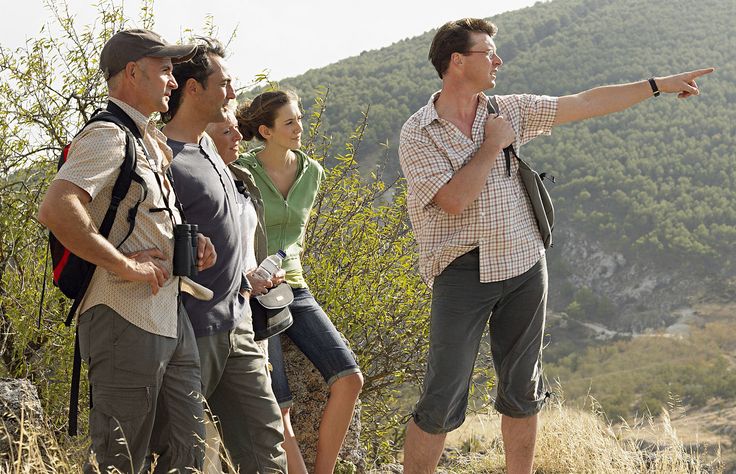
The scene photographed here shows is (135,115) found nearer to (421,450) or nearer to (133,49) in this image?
A: (133,49)

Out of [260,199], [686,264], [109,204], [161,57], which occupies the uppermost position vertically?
[161,57]

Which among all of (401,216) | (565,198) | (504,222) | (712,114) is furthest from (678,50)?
(504,222)

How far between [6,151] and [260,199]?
9.39 ft

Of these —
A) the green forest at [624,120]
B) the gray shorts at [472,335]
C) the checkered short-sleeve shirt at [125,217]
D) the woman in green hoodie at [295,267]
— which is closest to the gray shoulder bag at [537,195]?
the gray shorts at [472,335]

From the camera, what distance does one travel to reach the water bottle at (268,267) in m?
3.73

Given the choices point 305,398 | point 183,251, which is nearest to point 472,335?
point 305,398

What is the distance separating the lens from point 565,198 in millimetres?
48688

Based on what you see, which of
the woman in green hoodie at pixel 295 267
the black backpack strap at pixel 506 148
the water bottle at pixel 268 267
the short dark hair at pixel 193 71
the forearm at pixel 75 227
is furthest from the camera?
the woman in green hoodie at pixel 295 267

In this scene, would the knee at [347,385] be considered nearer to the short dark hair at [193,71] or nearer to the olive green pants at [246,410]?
the olive green pants at [246,410]

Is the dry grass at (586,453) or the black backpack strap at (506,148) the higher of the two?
the black backpack strap at (506,148)

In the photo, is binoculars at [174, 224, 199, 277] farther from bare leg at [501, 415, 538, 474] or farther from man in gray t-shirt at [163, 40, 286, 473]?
bare leg at [501, 415, 538, 474]

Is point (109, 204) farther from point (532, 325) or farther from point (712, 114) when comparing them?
point (712, 114)

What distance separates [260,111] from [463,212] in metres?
1.10

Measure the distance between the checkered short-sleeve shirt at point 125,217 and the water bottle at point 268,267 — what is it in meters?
0.79
